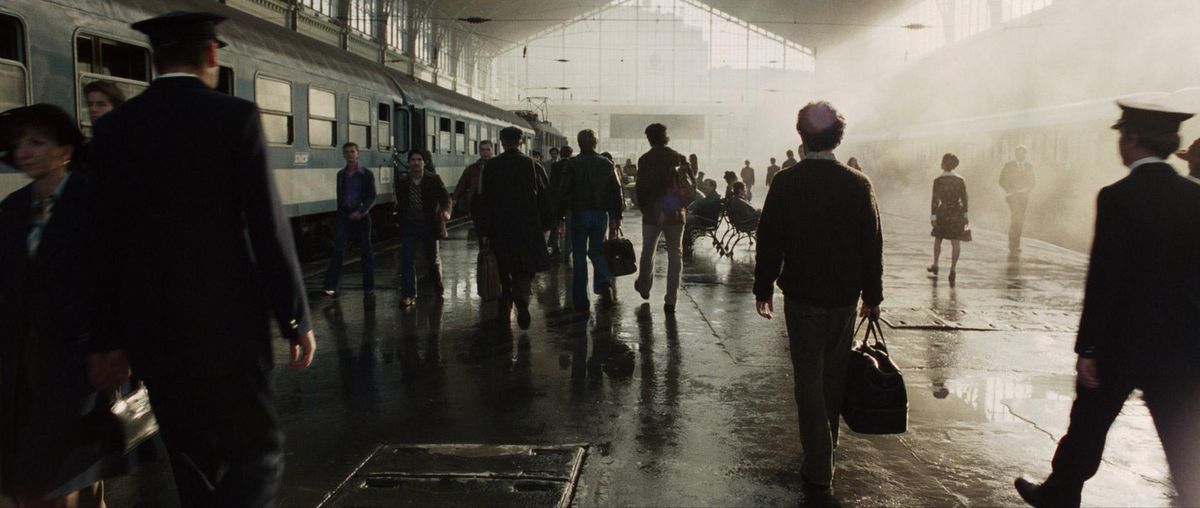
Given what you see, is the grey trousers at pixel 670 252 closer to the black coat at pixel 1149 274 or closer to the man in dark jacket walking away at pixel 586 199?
the man in dark jacket walking away at pixel 586 199

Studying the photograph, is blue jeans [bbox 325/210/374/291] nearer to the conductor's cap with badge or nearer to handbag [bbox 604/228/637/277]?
handbag [bbox 604/228/637/277]

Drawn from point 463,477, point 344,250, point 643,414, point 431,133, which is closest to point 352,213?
point 344,250

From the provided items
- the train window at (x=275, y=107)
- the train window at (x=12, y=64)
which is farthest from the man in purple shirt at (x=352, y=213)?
the train window at (x=12, y=64)

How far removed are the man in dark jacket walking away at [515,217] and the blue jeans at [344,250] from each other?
231 cm

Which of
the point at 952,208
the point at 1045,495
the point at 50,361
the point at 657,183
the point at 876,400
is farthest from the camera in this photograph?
the point at 952,208

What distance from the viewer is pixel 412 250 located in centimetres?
930

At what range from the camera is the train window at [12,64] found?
6.63 m

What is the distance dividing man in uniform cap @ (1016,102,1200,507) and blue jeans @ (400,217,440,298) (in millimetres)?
6756

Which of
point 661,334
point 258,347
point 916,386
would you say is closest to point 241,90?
point 661,334

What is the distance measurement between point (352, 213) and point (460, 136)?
44.8ft

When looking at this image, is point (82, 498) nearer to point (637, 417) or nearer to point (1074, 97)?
point (637, 417)

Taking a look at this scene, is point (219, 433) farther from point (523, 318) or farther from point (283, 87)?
point (283, 87)

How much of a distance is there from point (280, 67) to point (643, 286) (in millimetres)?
5725

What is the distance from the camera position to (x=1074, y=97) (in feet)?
67.8
